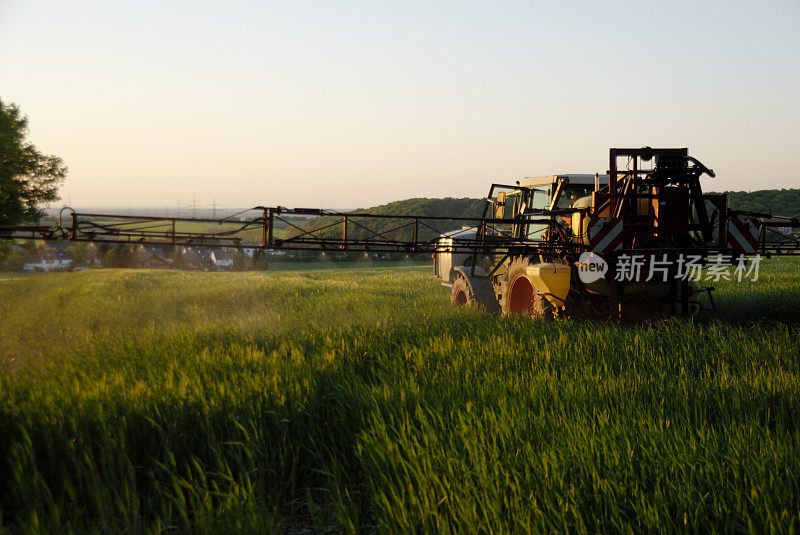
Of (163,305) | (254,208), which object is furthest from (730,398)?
(163,305)

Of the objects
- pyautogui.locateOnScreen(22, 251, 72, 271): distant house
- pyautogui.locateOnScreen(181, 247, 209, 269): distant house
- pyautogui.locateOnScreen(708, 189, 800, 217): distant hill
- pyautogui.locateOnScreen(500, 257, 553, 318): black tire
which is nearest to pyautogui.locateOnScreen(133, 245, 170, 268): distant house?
pyautogui.locateOnScreen(181, 247, 209, 269): distant house

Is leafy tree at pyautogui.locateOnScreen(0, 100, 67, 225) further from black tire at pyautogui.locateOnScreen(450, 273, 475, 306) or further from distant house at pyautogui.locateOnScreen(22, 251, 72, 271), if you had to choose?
distant house at pyautogui.locateOnScreen(22, 251, 72, 271)

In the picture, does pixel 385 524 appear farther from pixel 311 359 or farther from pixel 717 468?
pixel 311 359

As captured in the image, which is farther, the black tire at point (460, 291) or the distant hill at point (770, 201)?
the distant hill at point (770, 201)

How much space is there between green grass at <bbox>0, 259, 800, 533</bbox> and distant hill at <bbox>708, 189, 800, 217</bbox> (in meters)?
71.4

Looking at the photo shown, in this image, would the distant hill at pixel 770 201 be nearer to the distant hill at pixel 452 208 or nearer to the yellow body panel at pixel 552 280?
the distant hill at pixel 452 208

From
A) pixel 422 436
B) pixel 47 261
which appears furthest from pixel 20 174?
pixel 47 261

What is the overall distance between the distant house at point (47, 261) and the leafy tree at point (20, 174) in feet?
134

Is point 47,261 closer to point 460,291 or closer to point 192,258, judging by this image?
point 192,258

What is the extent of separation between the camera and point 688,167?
8.52m

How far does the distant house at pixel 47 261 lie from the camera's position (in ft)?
223

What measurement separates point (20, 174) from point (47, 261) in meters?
52.2

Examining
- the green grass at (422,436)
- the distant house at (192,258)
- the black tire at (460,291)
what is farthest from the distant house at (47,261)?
the green grass at (422,436)

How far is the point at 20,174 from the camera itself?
28.8m
